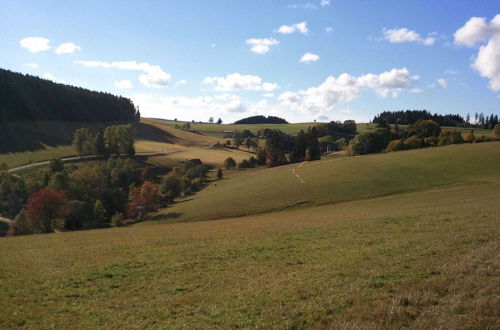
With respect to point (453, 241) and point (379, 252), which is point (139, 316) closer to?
point (379, 252)

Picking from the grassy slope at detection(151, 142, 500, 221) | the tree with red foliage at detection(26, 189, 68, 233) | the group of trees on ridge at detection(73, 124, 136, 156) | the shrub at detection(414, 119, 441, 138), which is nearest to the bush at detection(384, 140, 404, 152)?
the shrub at detection(414, 119, 441, 138)

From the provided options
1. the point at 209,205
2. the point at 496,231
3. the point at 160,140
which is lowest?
the point at 209,205

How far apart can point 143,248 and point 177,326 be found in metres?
16.3

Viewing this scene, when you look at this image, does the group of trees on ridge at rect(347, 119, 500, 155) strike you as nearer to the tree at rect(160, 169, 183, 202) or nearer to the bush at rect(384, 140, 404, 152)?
the bush at rect(384, 140, 404, 152)

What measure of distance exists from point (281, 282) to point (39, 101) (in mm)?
191900

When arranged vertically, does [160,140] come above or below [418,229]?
above

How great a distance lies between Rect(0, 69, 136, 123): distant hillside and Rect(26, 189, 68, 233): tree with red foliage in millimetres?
110380

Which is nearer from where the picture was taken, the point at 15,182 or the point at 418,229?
the point at 418,229

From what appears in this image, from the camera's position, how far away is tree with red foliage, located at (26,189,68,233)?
199 feet

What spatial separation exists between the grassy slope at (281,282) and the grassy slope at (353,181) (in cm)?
3215

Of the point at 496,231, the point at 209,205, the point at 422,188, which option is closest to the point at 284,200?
the point at 209,205

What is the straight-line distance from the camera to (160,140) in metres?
185

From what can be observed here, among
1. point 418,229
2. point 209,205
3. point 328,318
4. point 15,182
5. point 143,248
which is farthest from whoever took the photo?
point 15,182

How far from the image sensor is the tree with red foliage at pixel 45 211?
60.7 m
